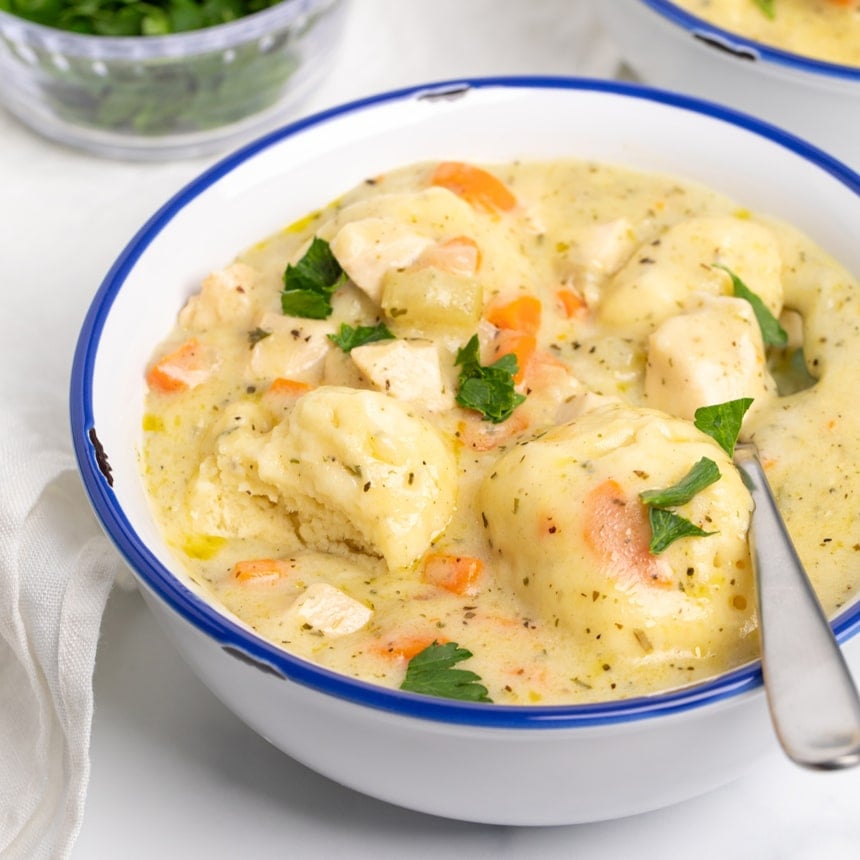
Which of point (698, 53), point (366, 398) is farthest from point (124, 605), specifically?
point (698, 53)

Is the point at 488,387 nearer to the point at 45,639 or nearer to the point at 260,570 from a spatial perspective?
the point at 260,570

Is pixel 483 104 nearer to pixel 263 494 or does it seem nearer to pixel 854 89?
pixel 854 89

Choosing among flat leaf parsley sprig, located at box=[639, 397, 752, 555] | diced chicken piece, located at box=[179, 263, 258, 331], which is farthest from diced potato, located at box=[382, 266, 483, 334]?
flat leaf parsley sprig, located at box=[639, 397, 752, 555]

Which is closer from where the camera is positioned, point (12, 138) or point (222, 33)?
point (222, 33)

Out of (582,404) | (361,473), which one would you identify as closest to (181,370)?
(361,473)

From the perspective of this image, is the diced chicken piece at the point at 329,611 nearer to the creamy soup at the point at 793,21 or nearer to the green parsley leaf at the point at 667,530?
the green parsley leaf at the point at 667,530

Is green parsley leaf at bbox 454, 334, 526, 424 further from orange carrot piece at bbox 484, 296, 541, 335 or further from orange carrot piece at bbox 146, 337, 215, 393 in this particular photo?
orange carrot piece at bbox 146, 337, 215, 393
